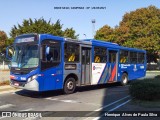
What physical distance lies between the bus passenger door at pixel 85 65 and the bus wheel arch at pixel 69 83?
740 mm

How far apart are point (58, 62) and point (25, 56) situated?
1687mm

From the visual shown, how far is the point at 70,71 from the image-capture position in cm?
1627

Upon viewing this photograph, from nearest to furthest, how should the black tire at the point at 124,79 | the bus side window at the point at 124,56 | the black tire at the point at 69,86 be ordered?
the black tire at the point at 69,86 → the bus side window at the point at 124,56 → the black tire at the point at 124,79

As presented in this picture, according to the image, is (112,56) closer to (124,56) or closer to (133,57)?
(124,56)

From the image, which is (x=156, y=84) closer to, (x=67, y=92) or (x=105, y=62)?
(x=67, y=92)

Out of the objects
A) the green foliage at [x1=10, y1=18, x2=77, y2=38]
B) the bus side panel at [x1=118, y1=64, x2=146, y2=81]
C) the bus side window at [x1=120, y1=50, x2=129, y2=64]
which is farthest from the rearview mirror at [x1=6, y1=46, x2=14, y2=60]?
the green foliage at [x1=10, y1=18, x2=77, y2=38]

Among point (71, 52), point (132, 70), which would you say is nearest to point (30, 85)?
point (71, 52)

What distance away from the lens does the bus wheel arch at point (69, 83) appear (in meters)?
16.1

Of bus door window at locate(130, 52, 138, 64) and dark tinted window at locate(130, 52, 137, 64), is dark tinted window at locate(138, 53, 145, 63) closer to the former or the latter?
bus door window at locate(130, 52, 138, 64)

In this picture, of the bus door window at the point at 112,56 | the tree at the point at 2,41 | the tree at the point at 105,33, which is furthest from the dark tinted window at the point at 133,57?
the tree at the point at 2,41

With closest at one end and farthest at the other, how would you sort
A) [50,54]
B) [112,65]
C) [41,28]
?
[50,54], [112,65], [41,28]

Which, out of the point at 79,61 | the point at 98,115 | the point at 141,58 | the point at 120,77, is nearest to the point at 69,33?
the point at 141,58

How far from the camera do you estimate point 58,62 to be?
15375 mm

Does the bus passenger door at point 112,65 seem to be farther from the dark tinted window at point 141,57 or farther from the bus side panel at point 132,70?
the dark tinted window at point 141,57
